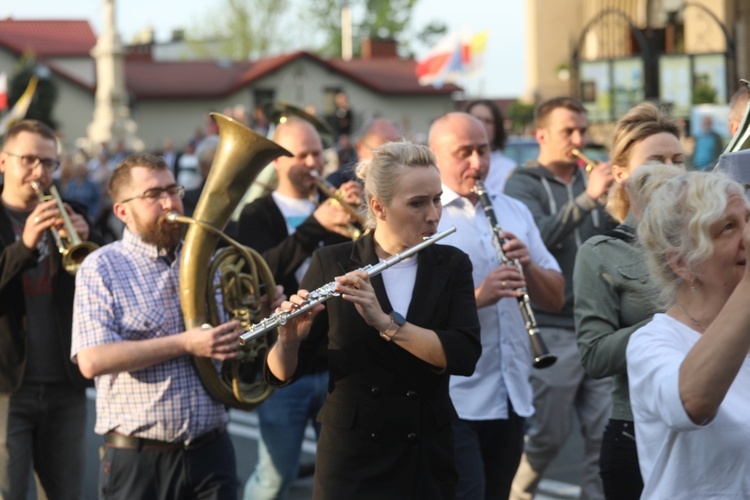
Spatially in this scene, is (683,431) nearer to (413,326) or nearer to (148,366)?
(413,326)

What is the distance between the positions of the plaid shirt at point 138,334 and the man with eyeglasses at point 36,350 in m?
0.68

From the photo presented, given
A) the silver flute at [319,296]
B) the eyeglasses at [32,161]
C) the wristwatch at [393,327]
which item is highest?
the eyeglasses at [32,161]

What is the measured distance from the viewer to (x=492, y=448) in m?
5.54

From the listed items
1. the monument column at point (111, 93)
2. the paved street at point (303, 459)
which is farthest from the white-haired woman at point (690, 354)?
the monument column at point (111, 93)

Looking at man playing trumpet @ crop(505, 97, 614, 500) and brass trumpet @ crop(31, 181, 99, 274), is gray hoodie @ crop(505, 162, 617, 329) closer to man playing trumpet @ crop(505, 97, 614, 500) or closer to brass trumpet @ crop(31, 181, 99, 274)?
man playing trumpet @ crop(505, 97, 614, 500)

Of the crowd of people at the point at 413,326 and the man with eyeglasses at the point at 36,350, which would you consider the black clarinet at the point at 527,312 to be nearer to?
the crowd of people at the point at 413,326

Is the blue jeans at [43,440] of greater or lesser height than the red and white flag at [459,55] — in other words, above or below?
below

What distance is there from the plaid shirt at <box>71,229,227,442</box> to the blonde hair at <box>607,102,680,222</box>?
67.0 inches

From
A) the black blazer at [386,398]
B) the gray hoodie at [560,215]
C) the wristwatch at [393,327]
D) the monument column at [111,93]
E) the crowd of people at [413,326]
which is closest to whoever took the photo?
the crowd of people at [413,326]

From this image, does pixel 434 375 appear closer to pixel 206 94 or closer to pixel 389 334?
pixel 389 334

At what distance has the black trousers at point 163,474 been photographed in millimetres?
4961

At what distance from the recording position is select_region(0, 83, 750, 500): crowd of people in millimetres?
3287

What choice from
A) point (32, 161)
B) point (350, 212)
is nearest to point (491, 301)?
point (350, 212)

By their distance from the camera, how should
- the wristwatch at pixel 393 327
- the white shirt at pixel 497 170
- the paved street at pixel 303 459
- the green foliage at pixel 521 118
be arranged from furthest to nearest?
the green foliage at pixel 521 118, the white shirt at pixel 497 170, the paved street at pixel 303 459, the wristwatch at pixel 393 327
